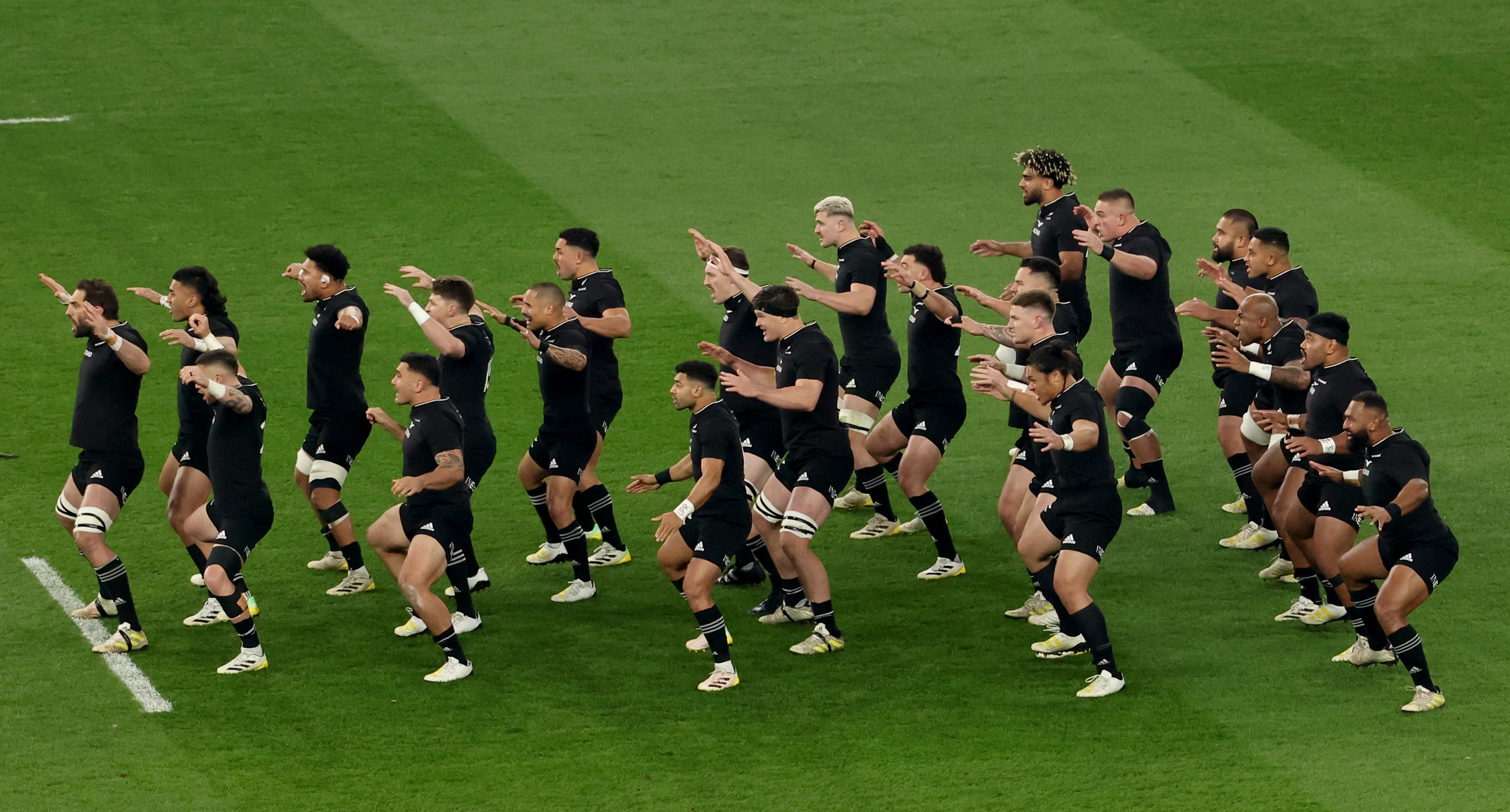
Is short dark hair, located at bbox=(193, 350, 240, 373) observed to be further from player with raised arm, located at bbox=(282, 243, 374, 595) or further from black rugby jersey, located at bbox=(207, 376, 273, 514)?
player with raised arm, located at bbox=(282, 243, 374, 595)

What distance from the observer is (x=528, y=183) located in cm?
2200

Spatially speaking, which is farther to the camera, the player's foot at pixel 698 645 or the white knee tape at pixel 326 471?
the white knee tape at pixel 326 471

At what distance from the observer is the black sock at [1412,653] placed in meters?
10.3

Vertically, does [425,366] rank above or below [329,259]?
below

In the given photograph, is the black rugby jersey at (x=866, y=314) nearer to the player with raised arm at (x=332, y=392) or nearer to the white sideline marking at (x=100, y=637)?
the player with raised arm at (x=332, y=392)

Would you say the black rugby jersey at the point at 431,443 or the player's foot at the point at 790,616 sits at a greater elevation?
the black rugby jersey at the point at 431,443

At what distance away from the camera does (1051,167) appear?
1445 centimetres

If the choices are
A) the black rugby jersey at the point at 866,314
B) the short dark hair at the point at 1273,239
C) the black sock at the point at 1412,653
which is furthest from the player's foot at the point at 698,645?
the short dark hair at the point at 1273,239

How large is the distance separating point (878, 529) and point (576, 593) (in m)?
2.59

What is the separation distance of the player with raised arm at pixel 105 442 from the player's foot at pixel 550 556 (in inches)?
114

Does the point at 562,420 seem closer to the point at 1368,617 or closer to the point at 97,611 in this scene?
the point at 97,611

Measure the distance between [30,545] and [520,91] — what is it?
12.3 metres

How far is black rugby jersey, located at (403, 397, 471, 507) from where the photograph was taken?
36.5 feet

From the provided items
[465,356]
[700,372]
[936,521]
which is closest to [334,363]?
[465,356]
